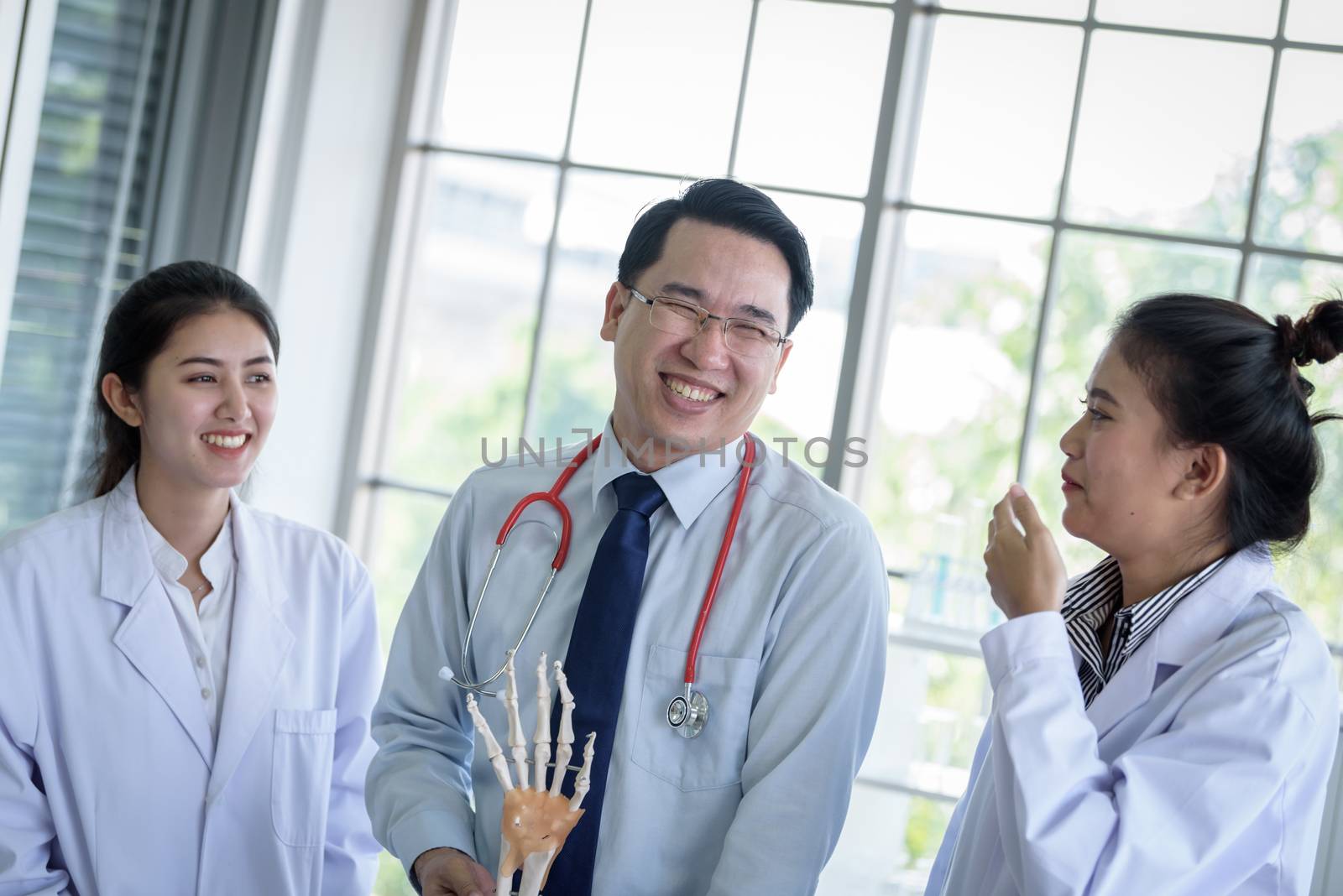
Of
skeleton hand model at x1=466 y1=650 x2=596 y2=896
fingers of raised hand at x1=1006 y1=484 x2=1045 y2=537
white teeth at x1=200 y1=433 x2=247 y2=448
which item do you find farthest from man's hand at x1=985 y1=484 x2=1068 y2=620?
white teeth at x1=200 y1=433 x2=247 y2=448

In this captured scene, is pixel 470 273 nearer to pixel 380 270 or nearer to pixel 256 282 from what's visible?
pixel 380 270

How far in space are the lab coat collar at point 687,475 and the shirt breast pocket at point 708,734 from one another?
230 mm

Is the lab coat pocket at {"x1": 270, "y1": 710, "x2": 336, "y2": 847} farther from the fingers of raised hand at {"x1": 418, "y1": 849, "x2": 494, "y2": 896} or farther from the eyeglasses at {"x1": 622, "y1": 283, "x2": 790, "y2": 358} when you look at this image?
the eyeglasses at {"x1": 622, "y1": 283, "x2": 790, "y2": 358}

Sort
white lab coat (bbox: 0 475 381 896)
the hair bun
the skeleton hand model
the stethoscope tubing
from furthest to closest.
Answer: white lab coat (bbox: 0 475 381 896)
the stethoscope tubing
the hair bun
the skeleton hand model

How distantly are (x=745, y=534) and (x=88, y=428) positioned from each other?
70.3 inches

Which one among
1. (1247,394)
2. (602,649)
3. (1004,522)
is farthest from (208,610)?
(1247,394)

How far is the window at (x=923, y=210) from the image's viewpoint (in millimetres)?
2619

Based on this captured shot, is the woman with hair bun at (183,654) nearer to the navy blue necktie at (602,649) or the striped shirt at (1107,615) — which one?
the navy blue necktie at (602,649)

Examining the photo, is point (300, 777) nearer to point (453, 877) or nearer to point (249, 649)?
point (249, 649)

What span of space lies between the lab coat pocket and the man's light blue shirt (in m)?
0.30

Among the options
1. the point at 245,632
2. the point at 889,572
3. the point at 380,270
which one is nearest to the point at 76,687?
the point at 245,632

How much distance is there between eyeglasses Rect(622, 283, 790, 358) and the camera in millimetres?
1661

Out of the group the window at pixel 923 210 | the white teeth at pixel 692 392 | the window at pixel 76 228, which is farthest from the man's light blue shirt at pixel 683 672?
the window at pixel 76 228

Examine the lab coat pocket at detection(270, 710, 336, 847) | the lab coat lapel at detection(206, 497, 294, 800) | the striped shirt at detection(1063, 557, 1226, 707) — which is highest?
the striped shirt at detection(1063, 557, 1226, 707)
